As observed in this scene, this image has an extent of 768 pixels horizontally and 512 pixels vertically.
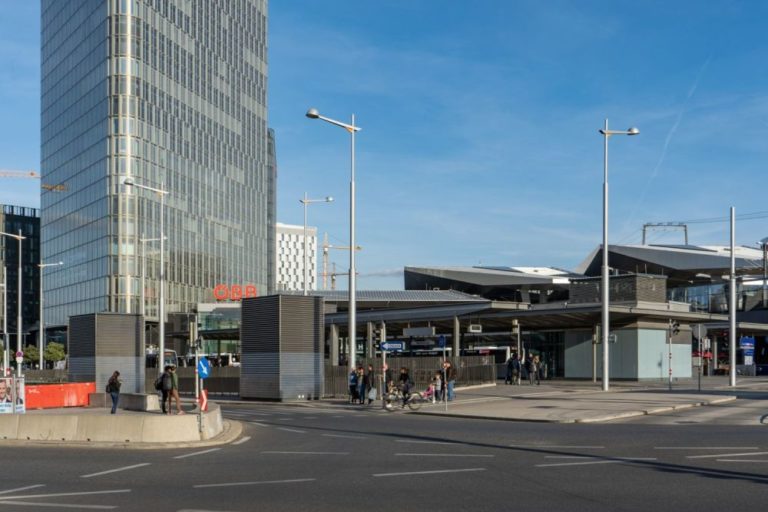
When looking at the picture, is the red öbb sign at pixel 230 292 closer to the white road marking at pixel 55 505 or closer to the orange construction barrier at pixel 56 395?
the orange construction barrier at pixel 56 395

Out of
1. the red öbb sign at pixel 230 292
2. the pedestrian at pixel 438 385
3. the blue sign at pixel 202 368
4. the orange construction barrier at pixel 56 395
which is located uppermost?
the red öbb sign at pixel 230 292

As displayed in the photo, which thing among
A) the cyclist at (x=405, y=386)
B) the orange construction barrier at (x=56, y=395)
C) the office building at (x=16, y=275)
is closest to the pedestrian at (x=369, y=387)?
the cyclist at (x=405, y=386)

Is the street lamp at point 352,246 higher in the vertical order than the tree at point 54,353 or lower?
higher

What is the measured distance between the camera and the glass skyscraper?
103062mm

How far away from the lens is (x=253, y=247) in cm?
13012

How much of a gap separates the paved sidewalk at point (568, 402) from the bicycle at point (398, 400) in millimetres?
570

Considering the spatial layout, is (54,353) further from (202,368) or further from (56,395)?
(202,368)

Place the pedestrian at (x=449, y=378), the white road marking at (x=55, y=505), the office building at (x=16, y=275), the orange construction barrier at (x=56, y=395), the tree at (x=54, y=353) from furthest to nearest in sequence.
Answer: the office building at (x=16, y=275), the tree at (x=54, y=353), the orange construction barrier at (x=56, y=395), the pedestrian at (x=449, y=378), the white road marking at (x=55, y=505)

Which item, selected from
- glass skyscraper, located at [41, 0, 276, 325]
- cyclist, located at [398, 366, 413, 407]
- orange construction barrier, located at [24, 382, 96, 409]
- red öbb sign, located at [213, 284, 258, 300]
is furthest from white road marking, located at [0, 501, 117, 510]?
red öbb sign, located at [213, 284, 258, 300]

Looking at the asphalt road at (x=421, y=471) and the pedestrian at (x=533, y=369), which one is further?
the pedestrian at (x=533, y=369)

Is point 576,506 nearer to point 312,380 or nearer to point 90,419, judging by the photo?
point 90,419

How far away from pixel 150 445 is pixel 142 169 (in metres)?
85.1

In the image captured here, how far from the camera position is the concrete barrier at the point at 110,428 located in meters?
22.9

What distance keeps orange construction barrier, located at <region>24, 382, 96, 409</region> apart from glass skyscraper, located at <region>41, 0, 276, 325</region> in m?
62.5
